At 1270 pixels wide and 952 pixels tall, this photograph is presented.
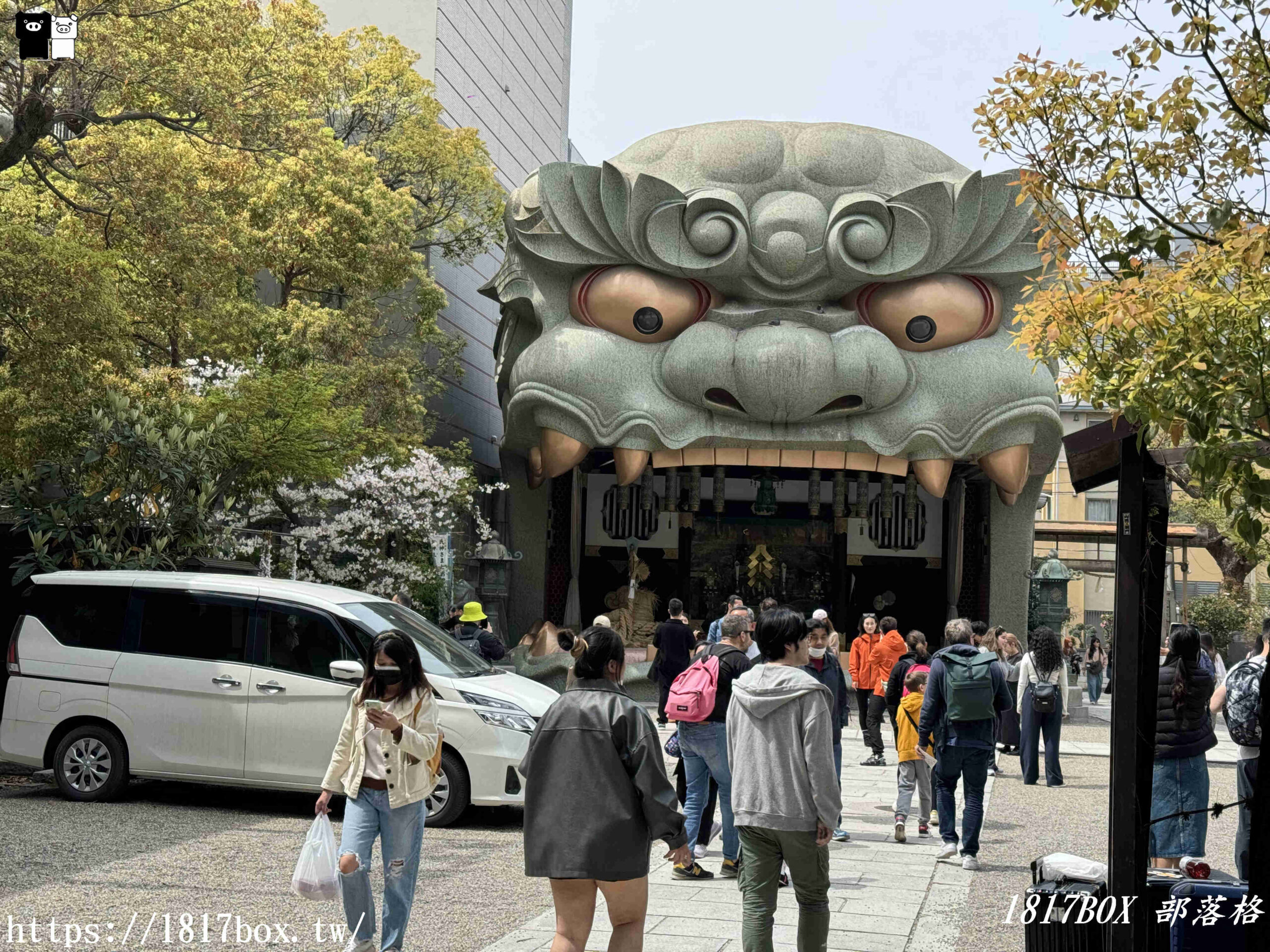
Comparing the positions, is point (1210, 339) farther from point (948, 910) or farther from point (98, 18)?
point (98, 18)

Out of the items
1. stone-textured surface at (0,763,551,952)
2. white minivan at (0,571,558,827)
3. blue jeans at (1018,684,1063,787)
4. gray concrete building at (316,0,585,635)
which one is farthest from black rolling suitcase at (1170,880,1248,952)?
gray concrete building at (316,0,585,635)

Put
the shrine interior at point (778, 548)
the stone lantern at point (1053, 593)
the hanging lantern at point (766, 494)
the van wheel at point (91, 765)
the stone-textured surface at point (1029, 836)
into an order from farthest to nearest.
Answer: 1. the shrine interior at point (778, 548)
2. the hanging lantern at point (766, 494)
3. the stone lantern at point (1053, 593)
4. the van wheel at point (91, 765)
5. the stone-textured surface at point (1029, 836)

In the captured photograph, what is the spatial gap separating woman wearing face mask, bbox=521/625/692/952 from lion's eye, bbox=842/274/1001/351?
69.1ft

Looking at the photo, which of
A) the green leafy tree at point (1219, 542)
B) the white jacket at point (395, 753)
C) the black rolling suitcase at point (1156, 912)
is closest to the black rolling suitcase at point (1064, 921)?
the black rolling suitcase at point (1156, 912)

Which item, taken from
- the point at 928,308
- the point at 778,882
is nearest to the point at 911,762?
the point at 778,882

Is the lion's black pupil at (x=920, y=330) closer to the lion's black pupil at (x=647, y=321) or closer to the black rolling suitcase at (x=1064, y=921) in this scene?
the lion's black pupil at (x=647, y=321)

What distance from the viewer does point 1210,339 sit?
17.2ft

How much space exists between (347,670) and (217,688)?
3.02 meters

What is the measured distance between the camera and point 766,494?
31234 millimetres

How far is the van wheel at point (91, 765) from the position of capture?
35.2ft

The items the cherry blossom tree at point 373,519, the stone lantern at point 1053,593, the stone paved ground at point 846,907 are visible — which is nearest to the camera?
the stone paved ground at point 846,907

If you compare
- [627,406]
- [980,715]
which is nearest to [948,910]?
[980,715]

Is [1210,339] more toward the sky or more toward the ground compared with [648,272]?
more toward the ground

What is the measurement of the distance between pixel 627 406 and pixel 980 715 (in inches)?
651
